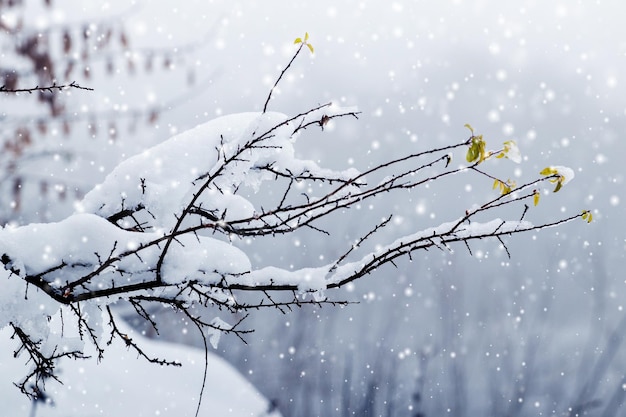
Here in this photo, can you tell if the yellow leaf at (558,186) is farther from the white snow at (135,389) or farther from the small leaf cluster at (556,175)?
the white snow at (135,389)

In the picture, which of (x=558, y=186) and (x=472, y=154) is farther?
(x=558, y=186)

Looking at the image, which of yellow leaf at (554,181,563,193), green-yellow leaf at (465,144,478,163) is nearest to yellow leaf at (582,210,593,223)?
yellow leaf at (554,181,563,193)

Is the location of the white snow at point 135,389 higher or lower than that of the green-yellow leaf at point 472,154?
higher

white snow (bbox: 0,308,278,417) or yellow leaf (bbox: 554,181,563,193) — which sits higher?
white snow (bbox: 0,308,278,417)

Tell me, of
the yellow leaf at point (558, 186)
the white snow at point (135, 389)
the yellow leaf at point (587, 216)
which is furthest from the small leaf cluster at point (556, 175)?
the white snow at point (135, 389)

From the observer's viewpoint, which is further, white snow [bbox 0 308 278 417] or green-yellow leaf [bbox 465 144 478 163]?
white snow [bbox 0 308 278 417]

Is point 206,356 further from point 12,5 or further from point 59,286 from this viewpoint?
point 12,5

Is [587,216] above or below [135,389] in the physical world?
below

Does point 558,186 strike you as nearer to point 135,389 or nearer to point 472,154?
point 472,154

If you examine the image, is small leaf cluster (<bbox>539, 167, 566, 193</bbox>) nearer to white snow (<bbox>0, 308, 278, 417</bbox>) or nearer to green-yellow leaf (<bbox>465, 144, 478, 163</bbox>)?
green-yellow leaf (<bbox>465, 144, 478, 163</bbox>)

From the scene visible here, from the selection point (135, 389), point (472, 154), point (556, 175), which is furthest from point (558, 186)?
point (135, 389)

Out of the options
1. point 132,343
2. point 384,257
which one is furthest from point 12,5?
point 384,257

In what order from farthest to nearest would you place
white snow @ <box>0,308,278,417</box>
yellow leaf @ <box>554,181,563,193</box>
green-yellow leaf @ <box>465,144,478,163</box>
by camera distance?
white snow @ <box>0,308,278,417</box>, yellow leaf @ <box>554,181,563,193</box>, green-yellow leaf @ <box>465,144,478,163</box>

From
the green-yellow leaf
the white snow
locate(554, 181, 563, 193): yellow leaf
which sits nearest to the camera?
the green-yellow leaf
